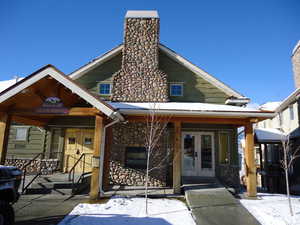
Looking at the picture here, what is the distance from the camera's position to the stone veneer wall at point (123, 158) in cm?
908

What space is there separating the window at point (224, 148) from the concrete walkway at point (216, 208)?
7.97 ft

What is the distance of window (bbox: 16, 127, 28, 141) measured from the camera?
1063 cm

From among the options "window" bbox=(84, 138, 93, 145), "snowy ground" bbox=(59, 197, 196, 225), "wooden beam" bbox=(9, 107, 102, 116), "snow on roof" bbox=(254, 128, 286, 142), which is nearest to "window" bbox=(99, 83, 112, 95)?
"window" bbox=(84, 138, 93, 145)

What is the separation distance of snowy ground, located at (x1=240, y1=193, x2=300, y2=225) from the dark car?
6.02 metres

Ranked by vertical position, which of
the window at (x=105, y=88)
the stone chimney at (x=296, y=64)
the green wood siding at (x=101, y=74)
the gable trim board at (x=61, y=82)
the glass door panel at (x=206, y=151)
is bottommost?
the glass door panel at (x=206, y=151)

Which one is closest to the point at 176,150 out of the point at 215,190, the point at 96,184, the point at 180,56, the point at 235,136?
the point at 215,190

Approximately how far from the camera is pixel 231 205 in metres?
6.16

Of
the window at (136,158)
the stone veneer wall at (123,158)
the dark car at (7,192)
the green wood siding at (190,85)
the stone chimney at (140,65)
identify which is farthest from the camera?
the green wood siding at (190,85)

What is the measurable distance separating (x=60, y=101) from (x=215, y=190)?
6790mm

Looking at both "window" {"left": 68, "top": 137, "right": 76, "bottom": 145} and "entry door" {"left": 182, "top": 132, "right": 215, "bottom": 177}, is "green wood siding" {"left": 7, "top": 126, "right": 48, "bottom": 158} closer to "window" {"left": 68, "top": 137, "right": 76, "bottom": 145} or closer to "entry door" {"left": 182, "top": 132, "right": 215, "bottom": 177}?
"window" {"left": 68, "top": 137, "right": 76, "bottom": 145}

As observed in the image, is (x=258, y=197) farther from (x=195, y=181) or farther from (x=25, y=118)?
(x=25, y=118)

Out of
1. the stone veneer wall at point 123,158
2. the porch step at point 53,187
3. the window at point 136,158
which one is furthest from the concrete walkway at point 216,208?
the porch step at point 53,187

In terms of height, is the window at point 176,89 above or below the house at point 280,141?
above

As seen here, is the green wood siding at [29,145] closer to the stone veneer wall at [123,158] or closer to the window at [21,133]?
the window at [21,133]
